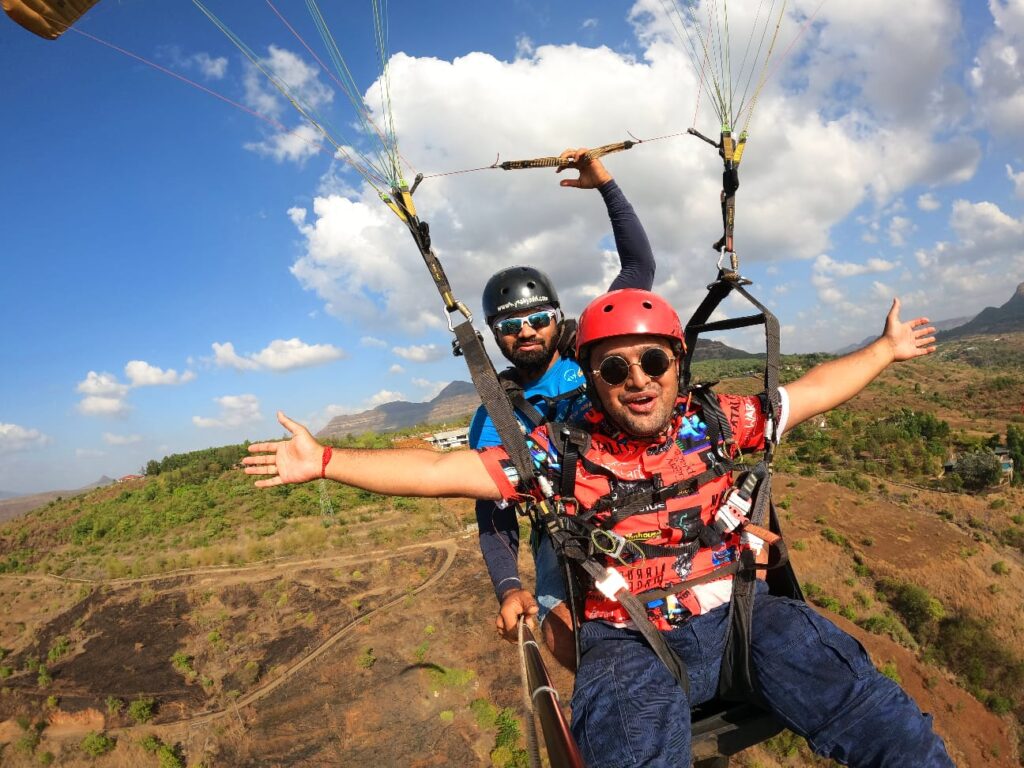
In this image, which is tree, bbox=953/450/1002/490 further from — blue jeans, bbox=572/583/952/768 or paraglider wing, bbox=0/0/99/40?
paraglider wing, bbox=0/0/99/40

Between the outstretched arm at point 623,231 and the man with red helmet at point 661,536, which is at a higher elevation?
the outstretched arm at point 623,231

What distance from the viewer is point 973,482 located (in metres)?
37.9

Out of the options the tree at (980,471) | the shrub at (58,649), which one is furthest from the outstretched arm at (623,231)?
the tree at (980,471)

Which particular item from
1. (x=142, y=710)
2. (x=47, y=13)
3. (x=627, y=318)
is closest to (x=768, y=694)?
(x=627, y=318)

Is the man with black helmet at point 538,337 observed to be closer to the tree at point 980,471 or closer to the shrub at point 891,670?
the shrub at point 891,670

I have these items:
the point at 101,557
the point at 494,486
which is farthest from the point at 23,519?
the point at 494,486

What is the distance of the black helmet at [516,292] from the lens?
14.2 feet

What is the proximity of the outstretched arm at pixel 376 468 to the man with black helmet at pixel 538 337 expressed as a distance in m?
0.92

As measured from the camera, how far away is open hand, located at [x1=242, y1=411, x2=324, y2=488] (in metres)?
2.40

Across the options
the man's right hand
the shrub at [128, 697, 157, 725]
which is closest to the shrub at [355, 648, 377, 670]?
the shrub at [128, 697, 157, 725]

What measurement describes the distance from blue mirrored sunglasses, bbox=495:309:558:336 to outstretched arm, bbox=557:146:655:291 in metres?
0.59

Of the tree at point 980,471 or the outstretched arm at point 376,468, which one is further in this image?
the tree at point 980,471

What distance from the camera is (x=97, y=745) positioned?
14.7 metres

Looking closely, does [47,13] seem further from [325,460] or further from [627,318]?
[627,318]
